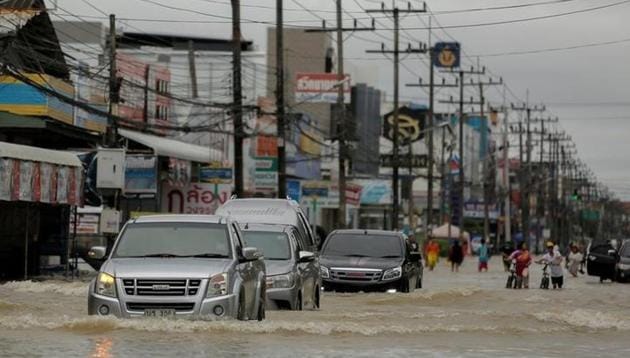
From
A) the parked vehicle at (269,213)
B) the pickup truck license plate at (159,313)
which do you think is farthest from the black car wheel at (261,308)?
the parked vehicle at (269,213)

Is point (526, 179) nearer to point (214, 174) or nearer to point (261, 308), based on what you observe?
point (214, 174)

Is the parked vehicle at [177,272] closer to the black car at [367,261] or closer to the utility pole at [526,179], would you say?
the black car at [367,261]

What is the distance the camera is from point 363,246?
31.7m

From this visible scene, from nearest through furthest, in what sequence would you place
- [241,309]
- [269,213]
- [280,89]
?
[241,309], [269,213], [280,89]

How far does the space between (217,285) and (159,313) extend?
2.53 feet

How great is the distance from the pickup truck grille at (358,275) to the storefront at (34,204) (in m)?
7.68

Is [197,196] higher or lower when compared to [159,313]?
higher

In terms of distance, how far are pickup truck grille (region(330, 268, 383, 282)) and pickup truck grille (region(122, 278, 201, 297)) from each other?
557 inches

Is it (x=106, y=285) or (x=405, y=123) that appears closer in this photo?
(x=106, y=285)

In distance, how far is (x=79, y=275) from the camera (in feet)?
129

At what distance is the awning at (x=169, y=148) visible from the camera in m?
52.0

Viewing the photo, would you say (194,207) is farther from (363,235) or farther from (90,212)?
(363,235)

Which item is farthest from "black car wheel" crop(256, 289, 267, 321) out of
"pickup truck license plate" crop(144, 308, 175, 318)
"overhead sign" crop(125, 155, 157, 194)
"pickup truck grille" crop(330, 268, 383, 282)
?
"overhead sign" crop(125, 155, 157, 194)

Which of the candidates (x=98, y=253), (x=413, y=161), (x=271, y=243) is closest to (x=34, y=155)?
(x=271, y=243)
